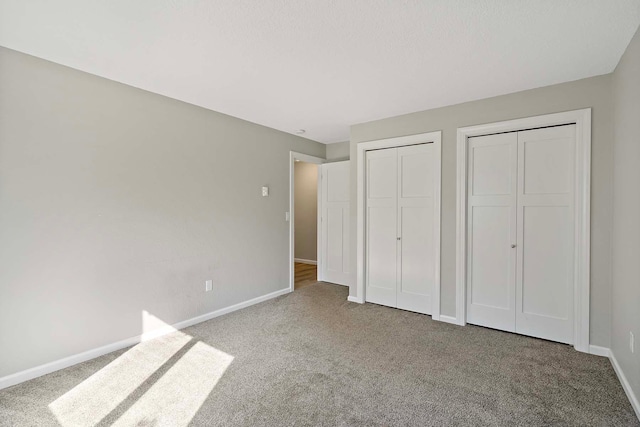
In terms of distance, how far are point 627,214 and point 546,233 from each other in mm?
773

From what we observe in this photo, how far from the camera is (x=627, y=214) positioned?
2.14 m

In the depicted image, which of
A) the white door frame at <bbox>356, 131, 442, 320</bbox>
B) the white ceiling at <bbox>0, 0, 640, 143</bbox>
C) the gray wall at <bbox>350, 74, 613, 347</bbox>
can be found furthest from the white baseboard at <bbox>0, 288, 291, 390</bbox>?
the gray wall at <bbox>350, 74, 613, 347</bbox>

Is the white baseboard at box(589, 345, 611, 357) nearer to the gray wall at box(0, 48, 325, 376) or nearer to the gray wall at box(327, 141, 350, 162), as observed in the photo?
the gray wall at box(0, 48, 325, 376)

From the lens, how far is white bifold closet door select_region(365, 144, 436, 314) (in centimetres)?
359

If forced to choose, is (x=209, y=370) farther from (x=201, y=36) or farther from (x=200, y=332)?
(x=201, y=36)

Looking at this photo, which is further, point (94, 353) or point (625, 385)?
point (94, 353)

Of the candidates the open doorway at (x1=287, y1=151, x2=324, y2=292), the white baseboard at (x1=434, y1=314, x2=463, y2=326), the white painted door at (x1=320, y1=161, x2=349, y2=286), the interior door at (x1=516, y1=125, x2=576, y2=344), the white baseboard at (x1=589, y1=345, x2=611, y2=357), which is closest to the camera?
the white baseboard at (x1=589, y1=345, x2=611, y2=357)

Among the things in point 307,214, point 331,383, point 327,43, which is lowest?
point 331,383

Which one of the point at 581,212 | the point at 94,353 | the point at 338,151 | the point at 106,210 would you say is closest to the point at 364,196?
the point at 338,151

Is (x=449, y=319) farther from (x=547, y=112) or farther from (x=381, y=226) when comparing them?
(x=547, y=112)

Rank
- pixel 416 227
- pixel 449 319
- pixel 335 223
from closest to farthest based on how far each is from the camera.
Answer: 1. pixel 449 319
2. pixel 416 227
3. pixel 335 223

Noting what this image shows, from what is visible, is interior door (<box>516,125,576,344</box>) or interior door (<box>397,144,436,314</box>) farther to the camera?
interior door (<box>397,144,436,314</box>)

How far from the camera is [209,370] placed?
2369 millimetres

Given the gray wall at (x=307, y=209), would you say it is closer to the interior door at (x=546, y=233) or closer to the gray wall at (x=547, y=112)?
the gray wall at (x=547, y=112)
